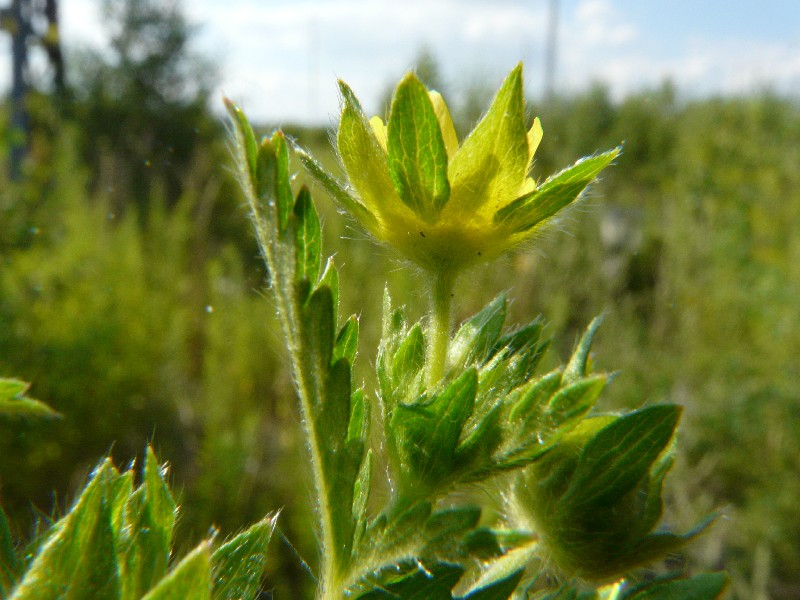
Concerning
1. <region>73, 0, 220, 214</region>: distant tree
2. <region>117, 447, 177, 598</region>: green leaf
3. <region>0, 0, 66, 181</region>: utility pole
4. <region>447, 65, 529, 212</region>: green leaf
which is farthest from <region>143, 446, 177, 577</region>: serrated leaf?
<region>73, 0, 220, 214</region>: distant tree

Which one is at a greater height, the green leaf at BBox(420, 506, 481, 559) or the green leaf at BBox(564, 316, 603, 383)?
the green leaf at BBox(564, 316, 603, 383)

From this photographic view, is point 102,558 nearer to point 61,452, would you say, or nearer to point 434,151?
point 434,151

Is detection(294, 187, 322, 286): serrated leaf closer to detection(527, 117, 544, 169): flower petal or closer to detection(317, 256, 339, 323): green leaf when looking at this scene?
detection(317, 256, 339, 323): green leaf

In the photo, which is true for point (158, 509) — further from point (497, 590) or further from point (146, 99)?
point (146, 99)

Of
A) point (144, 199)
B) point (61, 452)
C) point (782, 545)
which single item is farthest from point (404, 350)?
point (144, 199)

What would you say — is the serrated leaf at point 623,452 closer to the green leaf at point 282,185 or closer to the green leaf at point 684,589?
the green leaf at point 684,589

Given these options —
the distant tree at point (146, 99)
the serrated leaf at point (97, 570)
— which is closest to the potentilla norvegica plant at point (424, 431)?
the serrated leaf at point (97, 570)
